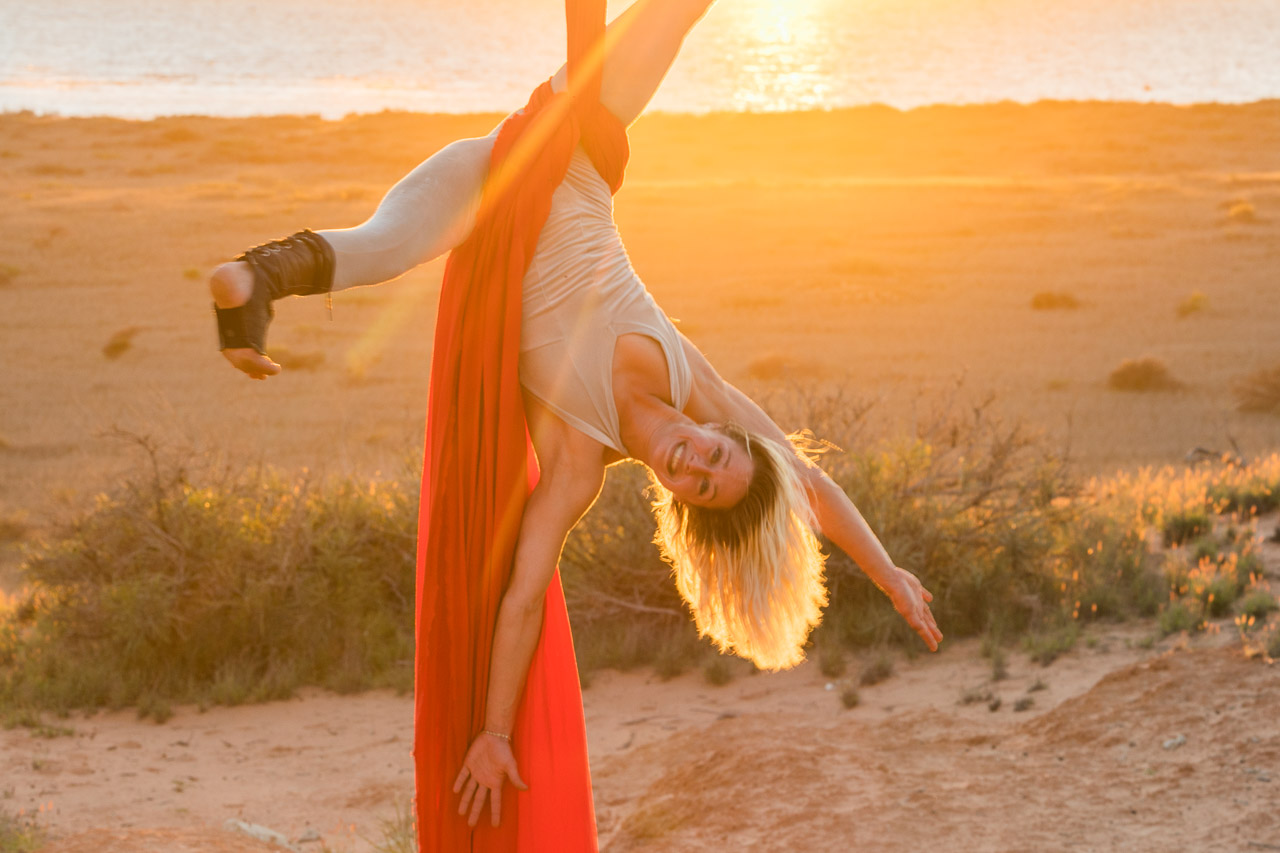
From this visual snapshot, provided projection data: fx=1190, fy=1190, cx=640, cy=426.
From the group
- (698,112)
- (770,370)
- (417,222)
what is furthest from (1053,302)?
(698,112)

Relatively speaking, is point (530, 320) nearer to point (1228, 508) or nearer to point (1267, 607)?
point (1267, 607)

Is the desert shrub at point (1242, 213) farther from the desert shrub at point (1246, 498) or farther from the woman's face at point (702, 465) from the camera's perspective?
the woman's face at point (702, 465)

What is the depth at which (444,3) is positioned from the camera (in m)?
196

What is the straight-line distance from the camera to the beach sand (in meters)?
5.33

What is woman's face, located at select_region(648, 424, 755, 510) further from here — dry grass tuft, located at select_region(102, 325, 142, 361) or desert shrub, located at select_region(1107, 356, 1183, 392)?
dry grass tuft, located at select_region(102, 325, 142, 361)

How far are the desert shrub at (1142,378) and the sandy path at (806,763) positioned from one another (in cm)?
1014

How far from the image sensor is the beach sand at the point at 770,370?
5.33 metres

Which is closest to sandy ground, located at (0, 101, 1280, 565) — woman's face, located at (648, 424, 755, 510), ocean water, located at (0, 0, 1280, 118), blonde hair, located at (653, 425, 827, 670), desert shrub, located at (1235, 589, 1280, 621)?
desert shrub, located at (1235, 589, 1280, 621)

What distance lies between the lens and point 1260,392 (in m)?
15.6

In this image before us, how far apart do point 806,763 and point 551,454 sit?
2983 millimetres

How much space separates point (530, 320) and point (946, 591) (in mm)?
5112

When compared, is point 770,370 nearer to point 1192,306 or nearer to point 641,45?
point 1192,306

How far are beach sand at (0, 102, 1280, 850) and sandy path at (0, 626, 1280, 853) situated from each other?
2 centimetres

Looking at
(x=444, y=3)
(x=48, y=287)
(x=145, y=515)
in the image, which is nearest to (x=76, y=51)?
(x=444, y=3)
